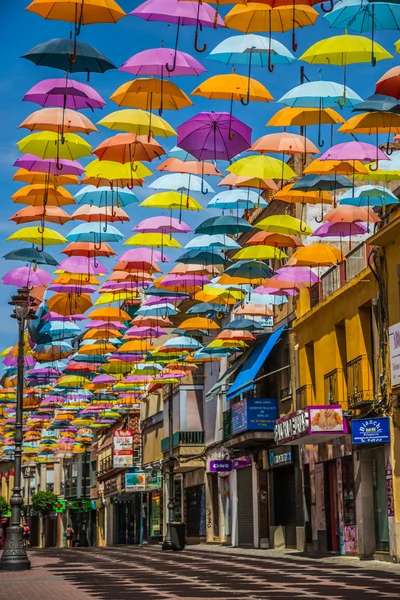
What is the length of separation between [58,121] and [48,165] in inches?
76.3

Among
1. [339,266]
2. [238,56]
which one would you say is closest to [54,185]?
[238,56]

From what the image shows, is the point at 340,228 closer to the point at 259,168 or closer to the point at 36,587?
the point at 259,168

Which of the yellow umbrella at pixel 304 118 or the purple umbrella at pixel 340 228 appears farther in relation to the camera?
the purple umbrella at pixel 340 228

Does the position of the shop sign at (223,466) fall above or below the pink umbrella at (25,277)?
below

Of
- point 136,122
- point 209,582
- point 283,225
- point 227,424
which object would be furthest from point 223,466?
point 136,122

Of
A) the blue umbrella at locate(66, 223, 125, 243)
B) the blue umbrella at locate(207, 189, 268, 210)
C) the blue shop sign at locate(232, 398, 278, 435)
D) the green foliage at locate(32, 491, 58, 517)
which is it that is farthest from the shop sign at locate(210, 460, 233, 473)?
the green foliage at locate(32, 491, 58, 517)

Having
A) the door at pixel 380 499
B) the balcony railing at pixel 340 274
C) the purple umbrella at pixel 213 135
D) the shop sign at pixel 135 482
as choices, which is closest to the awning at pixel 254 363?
the balcony railing at pixel 340 274

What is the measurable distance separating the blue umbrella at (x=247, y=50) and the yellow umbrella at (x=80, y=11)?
9.42ft

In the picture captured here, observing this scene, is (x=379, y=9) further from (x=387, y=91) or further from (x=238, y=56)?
(x=238, y=56)

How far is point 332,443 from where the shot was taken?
31.7 meters

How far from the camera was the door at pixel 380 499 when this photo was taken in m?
27.7

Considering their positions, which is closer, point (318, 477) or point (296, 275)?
point (296, 275)

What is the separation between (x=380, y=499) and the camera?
28.2 meters

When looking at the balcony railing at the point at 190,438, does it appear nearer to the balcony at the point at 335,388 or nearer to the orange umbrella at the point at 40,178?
the balcony at the point at 335,388
